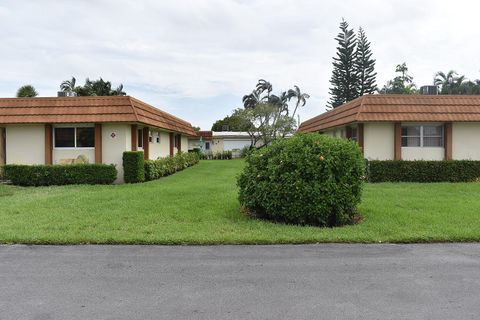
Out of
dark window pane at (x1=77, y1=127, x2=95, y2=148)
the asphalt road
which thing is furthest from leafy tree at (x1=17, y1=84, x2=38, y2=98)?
the asphalt road

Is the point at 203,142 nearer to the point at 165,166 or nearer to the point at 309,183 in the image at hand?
the point at 165,166

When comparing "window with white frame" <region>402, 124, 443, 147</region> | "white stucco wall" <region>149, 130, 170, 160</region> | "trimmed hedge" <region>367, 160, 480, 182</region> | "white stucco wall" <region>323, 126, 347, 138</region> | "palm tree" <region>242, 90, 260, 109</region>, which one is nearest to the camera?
"trimmed hedge" <region>367, 160, 480, 182</region>

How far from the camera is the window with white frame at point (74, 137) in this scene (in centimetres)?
1736

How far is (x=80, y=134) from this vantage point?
57.2ft

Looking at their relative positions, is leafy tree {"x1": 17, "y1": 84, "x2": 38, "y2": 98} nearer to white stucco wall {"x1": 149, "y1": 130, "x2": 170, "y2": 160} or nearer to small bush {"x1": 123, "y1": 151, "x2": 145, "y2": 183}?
white stucco wall {"x1": 149, "y1": 130, "x2": 170, "y2": 160}

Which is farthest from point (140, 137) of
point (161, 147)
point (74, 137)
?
point (161, 147)

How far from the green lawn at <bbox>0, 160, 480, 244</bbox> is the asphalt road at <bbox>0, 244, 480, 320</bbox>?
0.41 m

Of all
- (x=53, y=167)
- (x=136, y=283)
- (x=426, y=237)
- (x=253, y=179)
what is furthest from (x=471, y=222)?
(x=53, y=167)

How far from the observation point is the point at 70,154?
1730 cm

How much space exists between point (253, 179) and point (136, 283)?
14.4ft

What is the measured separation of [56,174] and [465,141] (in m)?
16.8

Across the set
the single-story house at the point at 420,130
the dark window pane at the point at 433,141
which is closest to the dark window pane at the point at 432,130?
the single-story house at the point at 420,130

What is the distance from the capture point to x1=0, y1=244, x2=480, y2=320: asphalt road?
4062 mm

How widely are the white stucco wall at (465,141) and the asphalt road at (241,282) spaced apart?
493 inches
